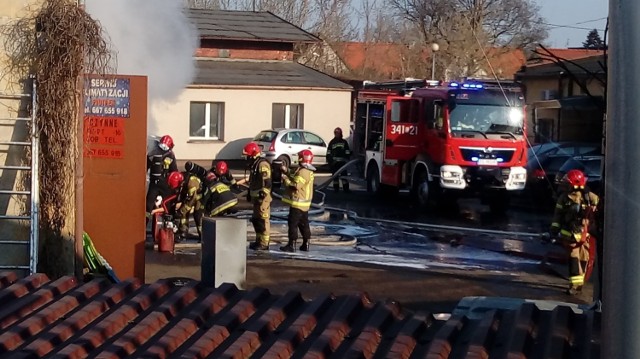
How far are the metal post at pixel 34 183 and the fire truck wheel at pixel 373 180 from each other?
13470mm

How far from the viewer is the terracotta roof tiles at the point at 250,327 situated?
3.25 meters

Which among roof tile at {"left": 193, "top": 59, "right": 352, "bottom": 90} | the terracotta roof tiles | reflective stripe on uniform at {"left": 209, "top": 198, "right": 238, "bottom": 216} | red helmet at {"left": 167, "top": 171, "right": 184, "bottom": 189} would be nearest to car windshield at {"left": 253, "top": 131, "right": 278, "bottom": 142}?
roof tile at {"left": 193, "top": 59, "right": 352, "bottom": 90}

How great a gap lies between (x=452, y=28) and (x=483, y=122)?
61.6 feet

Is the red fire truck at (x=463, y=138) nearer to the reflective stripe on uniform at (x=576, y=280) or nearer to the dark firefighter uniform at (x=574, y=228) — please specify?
the dark firefighter uniform at (x=574, y=228)

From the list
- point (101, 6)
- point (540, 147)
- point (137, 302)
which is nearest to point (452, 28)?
point (540, 147)

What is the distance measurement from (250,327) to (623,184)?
1.52 metres

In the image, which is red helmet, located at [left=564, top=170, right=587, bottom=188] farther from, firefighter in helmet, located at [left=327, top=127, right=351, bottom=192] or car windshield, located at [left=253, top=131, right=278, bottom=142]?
car windshield, located at [left=253, top=131, right=278, bottom=142]

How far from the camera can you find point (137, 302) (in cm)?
390

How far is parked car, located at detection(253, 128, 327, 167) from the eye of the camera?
30.8 m

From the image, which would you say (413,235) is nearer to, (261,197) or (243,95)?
(261,197)

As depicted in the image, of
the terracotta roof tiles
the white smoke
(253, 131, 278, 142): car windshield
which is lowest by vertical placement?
the terracotta roof tiles

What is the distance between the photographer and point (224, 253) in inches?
194

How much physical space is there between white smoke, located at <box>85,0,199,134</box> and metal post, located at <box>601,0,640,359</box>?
12157 mm

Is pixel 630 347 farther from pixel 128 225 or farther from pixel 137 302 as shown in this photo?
pixel 128 225
